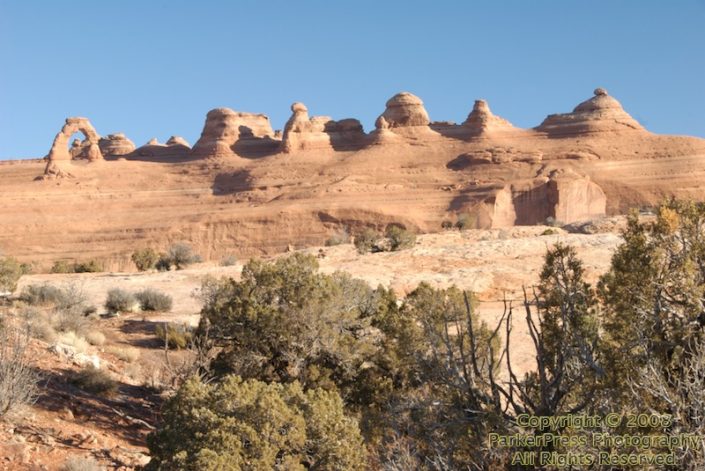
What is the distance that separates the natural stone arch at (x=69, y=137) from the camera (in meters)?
60.5

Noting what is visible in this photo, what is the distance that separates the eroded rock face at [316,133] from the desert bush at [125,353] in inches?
1885

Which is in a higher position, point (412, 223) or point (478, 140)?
point (478, 140)

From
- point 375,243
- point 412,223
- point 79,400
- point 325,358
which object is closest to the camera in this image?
point 79,400

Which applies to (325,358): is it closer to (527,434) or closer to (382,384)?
(382,384)

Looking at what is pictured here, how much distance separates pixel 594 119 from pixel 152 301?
46.0 metres

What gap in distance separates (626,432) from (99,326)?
11787mm

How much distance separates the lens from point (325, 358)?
35.3 ft

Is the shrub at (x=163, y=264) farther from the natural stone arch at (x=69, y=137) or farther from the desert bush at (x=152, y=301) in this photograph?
the natural stone arch at (x=69, y=137)

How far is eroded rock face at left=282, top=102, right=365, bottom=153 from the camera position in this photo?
60281mm

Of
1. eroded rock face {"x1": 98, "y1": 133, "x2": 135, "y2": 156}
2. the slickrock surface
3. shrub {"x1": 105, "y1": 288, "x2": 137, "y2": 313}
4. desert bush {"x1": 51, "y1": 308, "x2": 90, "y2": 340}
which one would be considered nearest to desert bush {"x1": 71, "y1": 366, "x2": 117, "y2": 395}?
desert bush {"x1": 51, "y1": 308, "x2": 90, "y2": 340}

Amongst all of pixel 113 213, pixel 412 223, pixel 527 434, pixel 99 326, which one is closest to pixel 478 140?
pixel 412 223

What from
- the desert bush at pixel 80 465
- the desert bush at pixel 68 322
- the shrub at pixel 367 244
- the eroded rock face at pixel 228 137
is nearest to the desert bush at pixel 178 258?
the shrub at pixel 367 244

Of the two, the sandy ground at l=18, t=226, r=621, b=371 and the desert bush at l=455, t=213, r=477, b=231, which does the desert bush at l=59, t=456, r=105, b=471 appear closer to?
the sandy ground at l=18, t=226, r=621, b=371

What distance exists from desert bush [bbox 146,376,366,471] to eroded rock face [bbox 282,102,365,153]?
53263 mm
